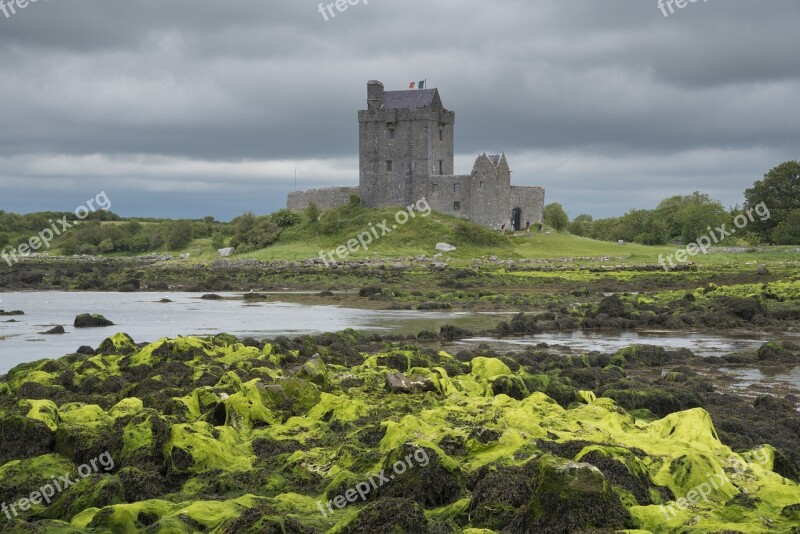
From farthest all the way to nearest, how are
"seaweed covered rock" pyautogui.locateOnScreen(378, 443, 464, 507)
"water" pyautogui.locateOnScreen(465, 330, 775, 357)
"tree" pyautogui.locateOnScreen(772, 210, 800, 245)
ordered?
1. "tree" pyautogui.locateOnScreen(772, 210, 800, 245)
2. "water" pyautogui.locateOnScreen(465, 330, 775, 357)
3. "seaweed covered rock" pyautogui.locateOnScreen(378, 443, 464, 507)

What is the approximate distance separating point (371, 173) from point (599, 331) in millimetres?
43081

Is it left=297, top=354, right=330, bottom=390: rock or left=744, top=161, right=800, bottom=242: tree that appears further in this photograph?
left=744, top=161, right=800, bottom=242: tree

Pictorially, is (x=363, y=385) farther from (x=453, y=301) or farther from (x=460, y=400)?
(x=453, y=301)

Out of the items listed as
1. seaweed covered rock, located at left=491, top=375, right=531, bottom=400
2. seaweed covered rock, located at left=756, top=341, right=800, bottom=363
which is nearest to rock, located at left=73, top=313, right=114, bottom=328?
seaweed covered rock, located at left=491, top=375, right=531, bottom=400

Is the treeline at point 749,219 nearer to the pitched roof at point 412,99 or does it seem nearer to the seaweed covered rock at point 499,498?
the pitched roof at point 412,99

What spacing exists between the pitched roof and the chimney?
1.84 feet

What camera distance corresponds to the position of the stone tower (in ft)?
208

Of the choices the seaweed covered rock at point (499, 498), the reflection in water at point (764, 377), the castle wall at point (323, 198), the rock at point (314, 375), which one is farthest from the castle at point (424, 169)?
the seaweed covered rock at point (499, 498)

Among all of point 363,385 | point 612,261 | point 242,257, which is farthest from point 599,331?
point 242,257

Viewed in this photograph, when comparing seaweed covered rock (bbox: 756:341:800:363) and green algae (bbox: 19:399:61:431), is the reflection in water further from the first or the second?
green algae (bbox: 19:399:61:431)

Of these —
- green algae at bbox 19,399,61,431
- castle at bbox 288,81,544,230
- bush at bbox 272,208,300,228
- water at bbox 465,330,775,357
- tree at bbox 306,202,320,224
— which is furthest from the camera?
bush at bbox 272,208,300,228

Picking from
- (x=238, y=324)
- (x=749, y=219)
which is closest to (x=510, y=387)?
(x=238, y=324)

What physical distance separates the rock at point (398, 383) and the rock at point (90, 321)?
15694 millimetres

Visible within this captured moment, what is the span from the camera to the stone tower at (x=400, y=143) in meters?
63.4
